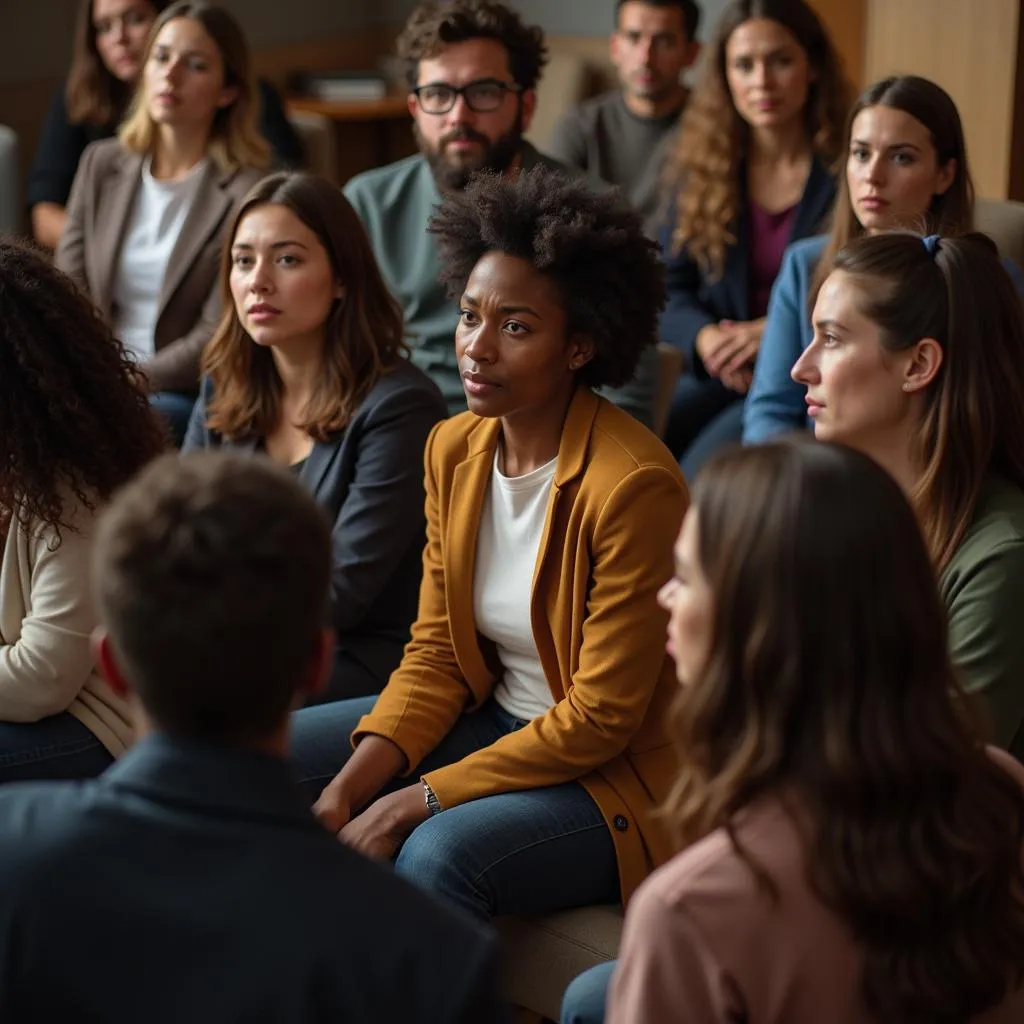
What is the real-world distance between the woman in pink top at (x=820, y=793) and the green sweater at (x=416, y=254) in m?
1.92

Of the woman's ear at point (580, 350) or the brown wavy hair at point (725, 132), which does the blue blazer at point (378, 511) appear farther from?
the brown wavy hair at point (725, 132)

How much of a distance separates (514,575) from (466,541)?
85 millimetres

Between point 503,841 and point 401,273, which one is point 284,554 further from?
point 401,273

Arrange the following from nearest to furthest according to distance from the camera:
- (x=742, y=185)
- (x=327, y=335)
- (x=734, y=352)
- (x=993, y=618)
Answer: (x=993, y=618)
(x=327, y=335)
(x=734, y=352)
(x=742, y=185)

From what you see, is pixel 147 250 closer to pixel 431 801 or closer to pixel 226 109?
pixel 226 109

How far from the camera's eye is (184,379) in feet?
11.0

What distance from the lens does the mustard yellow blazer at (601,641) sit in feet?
6.05

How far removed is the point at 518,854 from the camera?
1.77 m

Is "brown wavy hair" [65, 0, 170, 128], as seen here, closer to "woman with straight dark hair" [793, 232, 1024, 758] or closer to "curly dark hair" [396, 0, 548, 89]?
"curly dark hair" [396, 0, 548, 89]

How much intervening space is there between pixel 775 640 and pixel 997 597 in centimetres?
61

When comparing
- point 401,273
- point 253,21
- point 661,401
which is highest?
point 253,21

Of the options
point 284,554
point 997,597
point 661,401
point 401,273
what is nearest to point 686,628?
point 284,554

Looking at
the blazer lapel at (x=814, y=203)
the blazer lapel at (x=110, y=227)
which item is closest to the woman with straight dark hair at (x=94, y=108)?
the blazer lapel at (x=110, y=227)

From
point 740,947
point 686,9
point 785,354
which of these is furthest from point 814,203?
point 740,947
